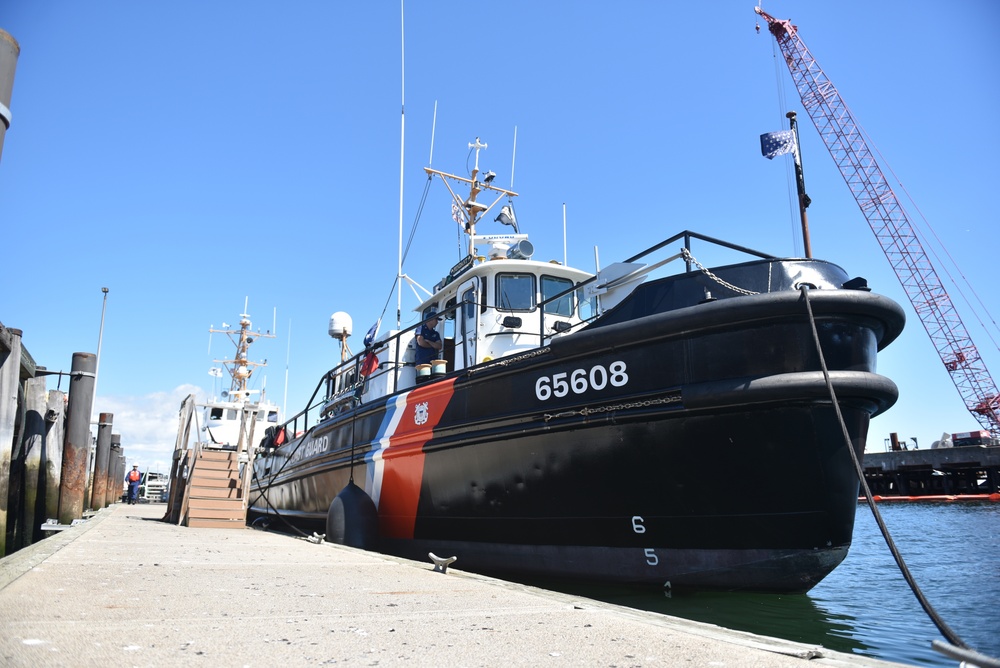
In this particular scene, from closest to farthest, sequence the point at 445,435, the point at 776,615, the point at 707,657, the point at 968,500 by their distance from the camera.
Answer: the point at 707,657, the point at 776,615, the point at 445,435, the point at 968,500

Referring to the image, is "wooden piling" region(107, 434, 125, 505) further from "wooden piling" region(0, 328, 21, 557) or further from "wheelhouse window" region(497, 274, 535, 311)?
"wheelhouse window" region(497, 274, 535, 311)

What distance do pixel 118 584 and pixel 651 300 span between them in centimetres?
409

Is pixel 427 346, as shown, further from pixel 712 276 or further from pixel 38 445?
pixel 38 445

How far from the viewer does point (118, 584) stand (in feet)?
11.4

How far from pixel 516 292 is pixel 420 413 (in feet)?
6.30

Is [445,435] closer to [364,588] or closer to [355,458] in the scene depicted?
[355,458]

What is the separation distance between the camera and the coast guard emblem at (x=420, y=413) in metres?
6.79

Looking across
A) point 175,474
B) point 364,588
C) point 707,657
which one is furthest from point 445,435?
point 175,474

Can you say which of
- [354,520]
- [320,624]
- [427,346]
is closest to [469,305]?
[427,346]

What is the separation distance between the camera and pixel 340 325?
1230 centimetres

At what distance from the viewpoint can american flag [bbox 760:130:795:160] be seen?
7.31 meters

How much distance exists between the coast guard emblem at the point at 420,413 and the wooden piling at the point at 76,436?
708cm

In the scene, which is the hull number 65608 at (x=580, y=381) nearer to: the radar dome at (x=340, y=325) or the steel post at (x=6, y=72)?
the steel post at (x=6, y=72)

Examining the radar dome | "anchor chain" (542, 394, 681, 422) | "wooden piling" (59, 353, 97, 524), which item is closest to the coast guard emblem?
"anchor chain" (542, 394, 681, 422)
